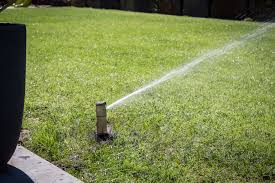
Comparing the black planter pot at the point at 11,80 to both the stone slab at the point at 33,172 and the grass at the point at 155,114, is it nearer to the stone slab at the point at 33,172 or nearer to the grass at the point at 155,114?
the stone slab at the point at 33,172

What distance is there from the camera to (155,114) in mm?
4715

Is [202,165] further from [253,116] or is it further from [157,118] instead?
[253,116]

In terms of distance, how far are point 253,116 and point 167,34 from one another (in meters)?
7.50

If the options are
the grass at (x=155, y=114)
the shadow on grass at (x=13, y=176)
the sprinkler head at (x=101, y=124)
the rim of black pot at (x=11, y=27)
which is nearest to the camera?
the rim of black pot at (x=11, y=27)

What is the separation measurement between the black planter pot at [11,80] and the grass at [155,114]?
0.57m

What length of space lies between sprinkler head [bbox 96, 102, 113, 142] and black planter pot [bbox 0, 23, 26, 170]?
32.9 inches

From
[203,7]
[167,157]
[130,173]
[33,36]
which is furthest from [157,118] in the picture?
[203,7]

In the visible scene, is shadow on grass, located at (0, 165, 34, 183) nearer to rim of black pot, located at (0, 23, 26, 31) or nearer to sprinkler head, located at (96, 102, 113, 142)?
sprinkler head, located at (96, 102, 113, 142)

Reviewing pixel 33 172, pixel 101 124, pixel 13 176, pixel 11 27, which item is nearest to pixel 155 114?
pixel 101 124

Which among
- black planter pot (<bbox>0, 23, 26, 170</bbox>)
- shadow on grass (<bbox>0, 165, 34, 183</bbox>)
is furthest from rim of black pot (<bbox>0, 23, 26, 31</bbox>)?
shadow on grass (<bbox>0, 165, 34, 183</bbox>)

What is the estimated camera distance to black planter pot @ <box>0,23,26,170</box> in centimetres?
294

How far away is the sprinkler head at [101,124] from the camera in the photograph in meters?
3.84

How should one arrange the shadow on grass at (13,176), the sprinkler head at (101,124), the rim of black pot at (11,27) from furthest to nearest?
1. the sprinkler head at (101,124)
2. the shadow on grass at (13,176)
3. the rim of black pot at (11,27)

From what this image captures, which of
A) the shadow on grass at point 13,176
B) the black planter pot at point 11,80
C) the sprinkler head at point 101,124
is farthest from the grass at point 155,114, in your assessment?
the black planter pot at point 11,80
